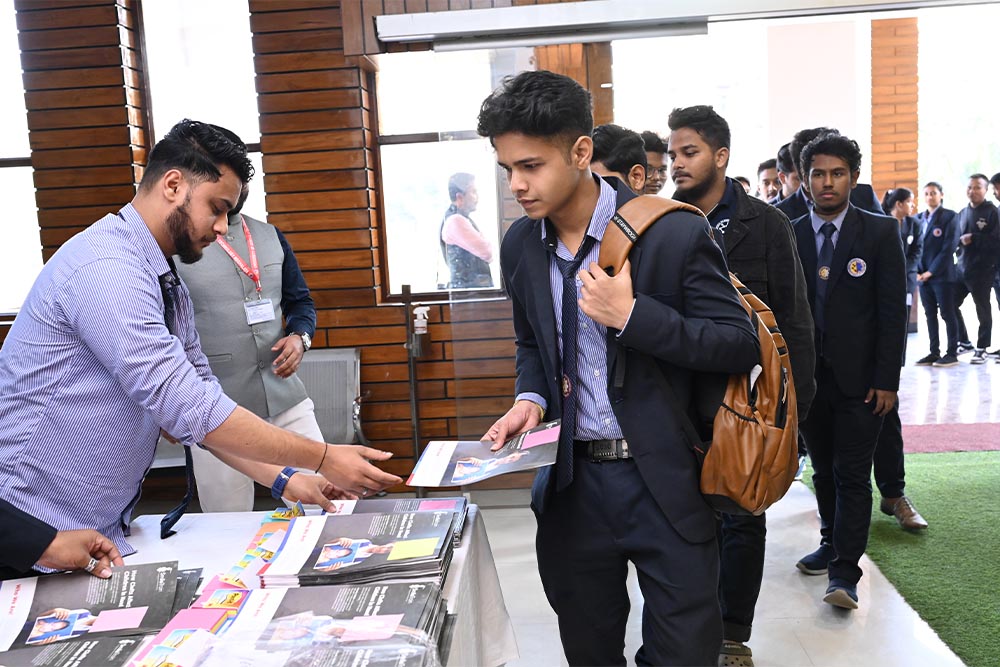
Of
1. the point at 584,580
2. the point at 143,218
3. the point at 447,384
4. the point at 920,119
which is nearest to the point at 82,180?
the point at 447,384

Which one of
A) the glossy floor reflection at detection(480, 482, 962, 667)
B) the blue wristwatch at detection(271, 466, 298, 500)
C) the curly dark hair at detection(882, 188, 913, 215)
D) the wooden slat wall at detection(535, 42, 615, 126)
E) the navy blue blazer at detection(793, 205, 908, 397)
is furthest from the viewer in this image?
the curly dark hair at detection(882, 188, 913, 215)

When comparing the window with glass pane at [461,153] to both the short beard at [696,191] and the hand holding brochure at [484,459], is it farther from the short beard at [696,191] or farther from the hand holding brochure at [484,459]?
the hand holding brochure at [484,459]

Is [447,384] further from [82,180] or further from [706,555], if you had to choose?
[706,555]

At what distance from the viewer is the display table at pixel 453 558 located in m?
1.71

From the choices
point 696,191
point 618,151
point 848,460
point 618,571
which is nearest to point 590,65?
point 618,151

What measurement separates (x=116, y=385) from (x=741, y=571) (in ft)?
6.29

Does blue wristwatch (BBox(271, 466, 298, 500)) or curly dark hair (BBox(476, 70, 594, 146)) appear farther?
blue wristwatch (BBox(271, 466, 298, 500))

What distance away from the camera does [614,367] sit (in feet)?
5.44

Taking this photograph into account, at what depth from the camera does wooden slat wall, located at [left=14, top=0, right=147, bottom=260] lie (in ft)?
15.4

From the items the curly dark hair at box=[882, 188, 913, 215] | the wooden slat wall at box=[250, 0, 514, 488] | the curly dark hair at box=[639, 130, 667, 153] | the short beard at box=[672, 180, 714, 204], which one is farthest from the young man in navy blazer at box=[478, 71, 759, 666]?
the curly dark hair at box=[882, 188, 913, 215]

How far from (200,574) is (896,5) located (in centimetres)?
413

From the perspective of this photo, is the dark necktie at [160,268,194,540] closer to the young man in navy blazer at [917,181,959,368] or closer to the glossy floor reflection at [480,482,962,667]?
the glossy floor reflection at [480,482,962,667]

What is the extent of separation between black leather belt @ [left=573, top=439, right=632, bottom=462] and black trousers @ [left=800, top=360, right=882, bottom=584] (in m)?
1.75

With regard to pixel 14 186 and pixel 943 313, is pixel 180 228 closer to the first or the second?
pixel 14 186
